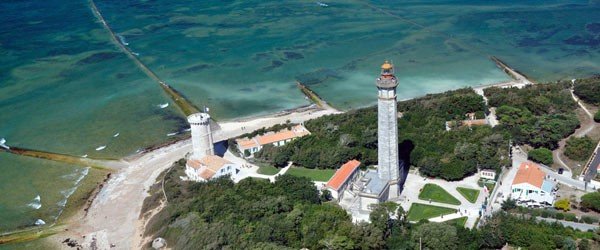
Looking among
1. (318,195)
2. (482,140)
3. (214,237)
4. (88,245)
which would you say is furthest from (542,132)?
(88,245)

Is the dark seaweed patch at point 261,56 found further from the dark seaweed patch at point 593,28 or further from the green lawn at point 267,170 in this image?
the dark seaweed patch at point 593,28

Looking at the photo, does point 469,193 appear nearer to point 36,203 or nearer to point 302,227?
point 302,227

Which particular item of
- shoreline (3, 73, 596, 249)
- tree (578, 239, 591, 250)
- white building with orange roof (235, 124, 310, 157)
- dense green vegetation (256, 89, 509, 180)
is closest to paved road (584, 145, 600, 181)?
dense green vegetation (256, 89, 509, 180)

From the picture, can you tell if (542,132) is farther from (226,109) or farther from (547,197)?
(226,109)

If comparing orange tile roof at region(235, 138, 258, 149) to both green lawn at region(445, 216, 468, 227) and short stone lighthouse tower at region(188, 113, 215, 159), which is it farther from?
green lawn at region(445, 216, 468, 227)

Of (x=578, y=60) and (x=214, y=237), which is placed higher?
(x=214, y=237)

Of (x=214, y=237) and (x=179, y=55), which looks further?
(x=179, y=55)

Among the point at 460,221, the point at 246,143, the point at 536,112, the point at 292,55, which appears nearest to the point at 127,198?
the point at 246,143
